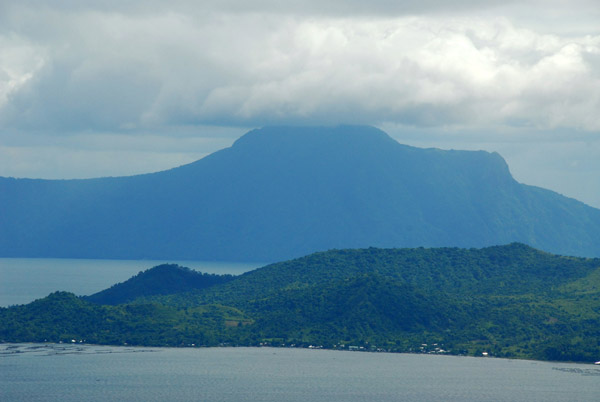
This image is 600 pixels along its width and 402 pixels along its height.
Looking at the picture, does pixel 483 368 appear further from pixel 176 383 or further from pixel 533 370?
pixel 176 383

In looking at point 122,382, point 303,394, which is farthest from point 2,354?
point 303,394

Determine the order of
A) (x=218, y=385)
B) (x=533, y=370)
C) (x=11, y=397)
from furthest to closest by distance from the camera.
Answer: (x=533, y=370)
(x=218, y=385)
(x=11, y=397)

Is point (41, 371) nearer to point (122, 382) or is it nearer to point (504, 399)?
point (122, 382)

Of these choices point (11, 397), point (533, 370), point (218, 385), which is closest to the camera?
point (11, 397)

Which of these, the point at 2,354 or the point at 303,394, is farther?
the point at 2,354

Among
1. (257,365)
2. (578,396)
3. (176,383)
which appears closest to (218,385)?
(176,383)

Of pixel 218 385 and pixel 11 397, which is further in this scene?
pixel 218 385

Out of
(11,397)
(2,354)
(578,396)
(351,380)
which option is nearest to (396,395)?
(351,380)
